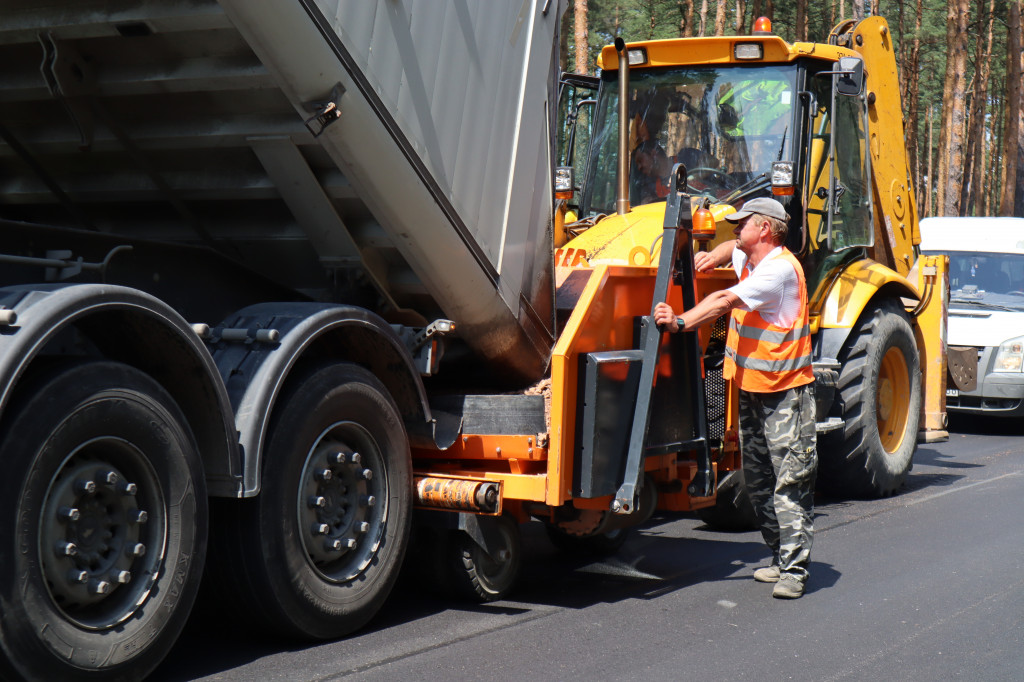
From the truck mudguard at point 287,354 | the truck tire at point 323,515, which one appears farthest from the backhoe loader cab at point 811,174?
the truck tire at point 323,515

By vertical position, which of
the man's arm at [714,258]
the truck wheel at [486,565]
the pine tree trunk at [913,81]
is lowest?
the truck wheel at [486,565]

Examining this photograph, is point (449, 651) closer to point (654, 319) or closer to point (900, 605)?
point (654, 319)

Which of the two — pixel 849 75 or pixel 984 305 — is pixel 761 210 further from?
pixel 984 305

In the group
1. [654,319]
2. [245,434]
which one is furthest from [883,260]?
[245,434]

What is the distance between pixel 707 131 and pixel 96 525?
5003 mm

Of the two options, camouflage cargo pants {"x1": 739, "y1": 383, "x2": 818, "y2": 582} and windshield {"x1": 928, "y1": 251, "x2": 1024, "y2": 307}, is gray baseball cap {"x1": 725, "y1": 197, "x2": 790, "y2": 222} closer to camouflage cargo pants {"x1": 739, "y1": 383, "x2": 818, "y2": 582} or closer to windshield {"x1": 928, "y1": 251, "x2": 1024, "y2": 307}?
camouflage cargo pants {"x1": 739, "y1": 383, "x2": 818, "y2": 582}

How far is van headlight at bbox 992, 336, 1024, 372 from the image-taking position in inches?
473

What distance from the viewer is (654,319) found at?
5.34m

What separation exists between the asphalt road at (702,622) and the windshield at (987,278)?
6664 mm

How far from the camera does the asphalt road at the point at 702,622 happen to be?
14.5 feet

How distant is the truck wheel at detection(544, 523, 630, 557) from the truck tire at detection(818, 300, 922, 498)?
7.36 feet

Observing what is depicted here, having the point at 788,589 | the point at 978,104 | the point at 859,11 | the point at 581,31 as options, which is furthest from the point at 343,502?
the point at 978,104

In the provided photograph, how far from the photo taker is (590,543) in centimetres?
650

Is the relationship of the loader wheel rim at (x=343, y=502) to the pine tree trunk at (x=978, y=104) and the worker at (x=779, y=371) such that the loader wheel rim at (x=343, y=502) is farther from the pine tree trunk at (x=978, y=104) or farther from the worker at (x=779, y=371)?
the pine tree trunk at (x=978, y=104)
